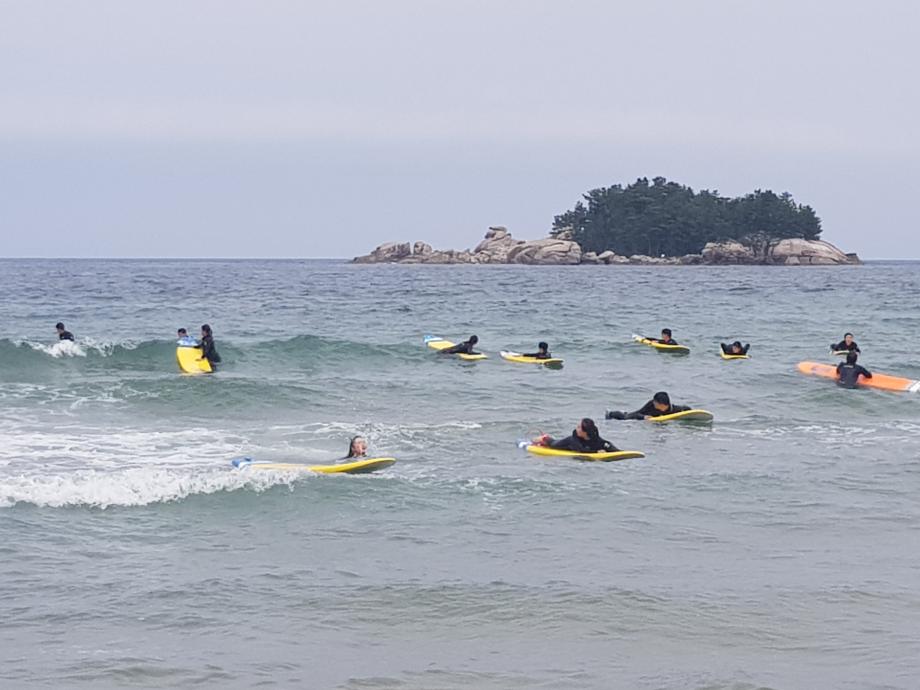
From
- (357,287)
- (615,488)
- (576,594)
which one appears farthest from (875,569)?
(357,287)

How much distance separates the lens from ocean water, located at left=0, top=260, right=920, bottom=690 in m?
9.79

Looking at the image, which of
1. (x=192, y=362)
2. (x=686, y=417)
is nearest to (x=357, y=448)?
(x=686, y=417)

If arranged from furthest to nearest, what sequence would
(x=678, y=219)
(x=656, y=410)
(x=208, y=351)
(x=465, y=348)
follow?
(x=678, y=219) < (x=465, y=348) < (x=208, y=351) < (x=656, y=410)

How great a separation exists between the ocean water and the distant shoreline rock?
11146 cm

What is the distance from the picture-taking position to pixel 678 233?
478 feet

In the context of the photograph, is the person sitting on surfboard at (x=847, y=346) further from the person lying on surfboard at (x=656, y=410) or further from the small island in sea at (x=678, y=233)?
the small island in sea at (x=678, y=233)

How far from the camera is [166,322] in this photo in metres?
49.5

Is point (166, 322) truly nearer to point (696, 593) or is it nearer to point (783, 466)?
point (783, 466)

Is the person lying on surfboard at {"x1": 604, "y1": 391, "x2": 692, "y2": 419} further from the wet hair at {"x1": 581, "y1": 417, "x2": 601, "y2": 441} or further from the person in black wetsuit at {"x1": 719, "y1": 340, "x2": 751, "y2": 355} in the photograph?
the person in black wetsuit at {"x1": 719, "y1": 340, "x2": 751, "y2": 355}

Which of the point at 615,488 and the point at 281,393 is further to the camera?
the point at 281,393

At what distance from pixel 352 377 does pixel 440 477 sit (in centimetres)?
1468

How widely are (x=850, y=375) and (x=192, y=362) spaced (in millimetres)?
16466

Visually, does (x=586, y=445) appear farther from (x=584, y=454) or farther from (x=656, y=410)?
(x=656, y=410)

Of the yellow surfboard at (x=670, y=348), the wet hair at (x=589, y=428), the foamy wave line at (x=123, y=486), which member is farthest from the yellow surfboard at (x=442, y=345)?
the foamy wave line at (x=123, y=486)
